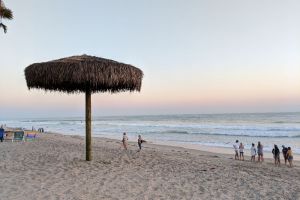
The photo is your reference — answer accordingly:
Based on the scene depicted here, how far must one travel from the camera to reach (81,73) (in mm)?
8891

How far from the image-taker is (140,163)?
428 inches

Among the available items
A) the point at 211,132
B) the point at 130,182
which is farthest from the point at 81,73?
the point at 211,132

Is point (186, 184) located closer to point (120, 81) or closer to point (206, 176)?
point (206, 176)

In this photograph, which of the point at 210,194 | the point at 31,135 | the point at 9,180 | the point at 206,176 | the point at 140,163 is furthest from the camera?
the point at 31,135

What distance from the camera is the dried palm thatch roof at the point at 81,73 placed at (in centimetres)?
890

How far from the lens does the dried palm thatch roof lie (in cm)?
890

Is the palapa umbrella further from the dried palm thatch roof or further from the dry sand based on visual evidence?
the dry sand

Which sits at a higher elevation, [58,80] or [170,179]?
[58,80]

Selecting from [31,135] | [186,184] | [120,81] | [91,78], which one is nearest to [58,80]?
[91,78]

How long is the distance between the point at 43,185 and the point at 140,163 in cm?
414

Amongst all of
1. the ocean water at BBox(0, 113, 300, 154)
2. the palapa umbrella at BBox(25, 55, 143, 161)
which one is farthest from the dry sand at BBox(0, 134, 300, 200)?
the ocean water at BBox(0, 113, 300, 154)

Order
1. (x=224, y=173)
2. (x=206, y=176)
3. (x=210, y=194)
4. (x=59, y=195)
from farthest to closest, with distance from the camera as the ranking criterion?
1. (x=224, y=173)
2. (x=206, y=176)
3. (x=210, y=194)
4. (x=59, y=195)

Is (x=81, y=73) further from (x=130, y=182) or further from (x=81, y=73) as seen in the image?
(x=130, y=182)

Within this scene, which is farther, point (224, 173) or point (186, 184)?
point (224, 173)
